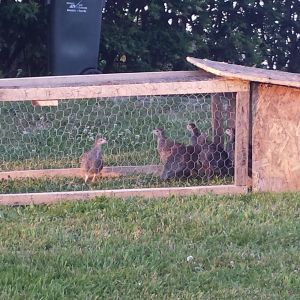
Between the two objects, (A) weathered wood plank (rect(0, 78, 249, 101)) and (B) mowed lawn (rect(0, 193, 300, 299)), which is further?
(A) weathered wood plank (rect(0, 78, 249, 101))

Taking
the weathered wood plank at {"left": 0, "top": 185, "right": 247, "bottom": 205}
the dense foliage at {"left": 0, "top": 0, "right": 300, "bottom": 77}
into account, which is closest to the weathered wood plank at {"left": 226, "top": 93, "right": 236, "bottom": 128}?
the weathered wood plank at {"left": 0, "top": 185, "right": 247, "bottom": 205}

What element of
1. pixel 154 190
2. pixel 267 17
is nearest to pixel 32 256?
pixel 154 190

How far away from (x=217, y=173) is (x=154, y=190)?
850 mm

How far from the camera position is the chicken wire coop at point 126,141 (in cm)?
550

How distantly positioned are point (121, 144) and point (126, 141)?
9cm

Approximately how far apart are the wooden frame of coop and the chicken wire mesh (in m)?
0.45

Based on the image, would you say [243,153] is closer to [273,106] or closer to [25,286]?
[273,106]

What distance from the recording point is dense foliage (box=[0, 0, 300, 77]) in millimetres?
13148

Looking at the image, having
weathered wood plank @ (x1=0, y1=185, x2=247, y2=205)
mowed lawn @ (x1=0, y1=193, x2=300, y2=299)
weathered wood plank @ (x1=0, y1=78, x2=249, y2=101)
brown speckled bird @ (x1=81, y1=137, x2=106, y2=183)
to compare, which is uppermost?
weathered wood plank @ (x1=0, y1=78, x2=249, y2=101)

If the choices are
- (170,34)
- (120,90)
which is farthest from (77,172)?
(170,34)

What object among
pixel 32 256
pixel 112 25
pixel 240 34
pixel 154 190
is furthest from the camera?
pixel 240 34

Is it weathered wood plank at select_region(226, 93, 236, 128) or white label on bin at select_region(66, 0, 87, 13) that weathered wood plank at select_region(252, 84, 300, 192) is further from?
white label on bin at select_region(66, 0, 87, 13)

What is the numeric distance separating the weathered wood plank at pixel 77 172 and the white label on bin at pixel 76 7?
6141 millimetres

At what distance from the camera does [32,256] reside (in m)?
4.19
